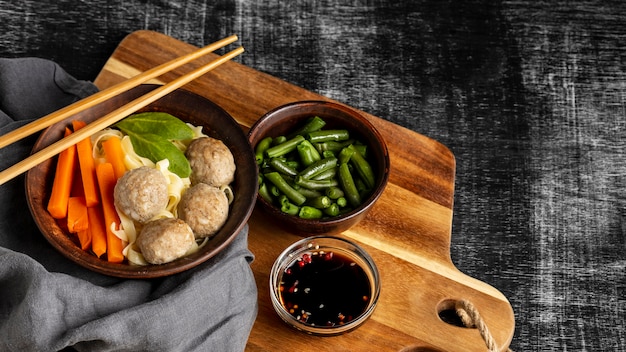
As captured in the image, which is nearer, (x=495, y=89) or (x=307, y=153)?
(x=307, y=153)

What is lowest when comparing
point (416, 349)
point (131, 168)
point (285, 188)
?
point (416, 349)

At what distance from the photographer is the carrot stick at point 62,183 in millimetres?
3521

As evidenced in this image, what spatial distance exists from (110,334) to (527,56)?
3434 mm

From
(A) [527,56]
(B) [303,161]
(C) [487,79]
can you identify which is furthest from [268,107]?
(A) [527,56]

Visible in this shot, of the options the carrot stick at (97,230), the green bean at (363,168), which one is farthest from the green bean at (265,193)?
the carrot stick at (97,230)

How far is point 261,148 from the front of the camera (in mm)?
4074

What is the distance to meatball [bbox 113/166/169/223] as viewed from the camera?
3.45 m

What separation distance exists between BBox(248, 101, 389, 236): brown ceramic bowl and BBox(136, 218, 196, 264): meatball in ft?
1.75

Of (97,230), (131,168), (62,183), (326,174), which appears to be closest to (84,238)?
(97,230)

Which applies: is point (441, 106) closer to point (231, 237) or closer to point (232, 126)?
point (232, 126)

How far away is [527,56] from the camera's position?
17.5 feet

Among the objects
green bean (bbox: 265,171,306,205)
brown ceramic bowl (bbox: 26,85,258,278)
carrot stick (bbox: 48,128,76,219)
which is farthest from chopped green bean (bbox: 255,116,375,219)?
carrot stick (bbox: 48,128,76,219)

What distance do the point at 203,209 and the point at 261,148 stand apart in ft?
2.16

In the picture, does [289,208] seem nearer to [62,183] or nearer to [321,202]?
[321,202]
